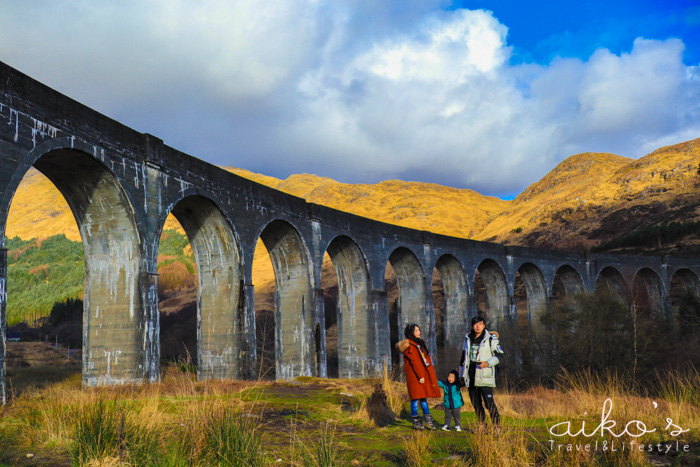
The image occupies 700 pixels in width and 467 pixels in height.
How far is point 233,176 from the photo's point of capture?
57.0ft

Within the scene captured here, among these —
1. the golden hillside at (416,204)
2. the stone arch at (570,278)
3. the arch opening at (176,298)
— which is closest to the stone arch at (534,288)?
the stone arch at (570,278)

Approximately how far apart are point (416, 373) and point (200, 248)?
423 inches

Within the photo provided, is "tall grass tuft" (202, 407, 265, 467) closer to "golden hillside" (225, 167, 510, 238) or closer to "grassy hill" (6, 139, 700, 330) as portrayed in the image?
"grassy hill" (6, 139, 700, 330)

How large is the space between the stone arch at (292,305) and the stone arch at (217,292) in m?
3.06

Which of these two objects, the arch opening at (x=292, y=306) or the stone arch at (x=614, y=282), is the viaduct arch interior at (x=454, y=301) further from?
the stone arch at (x=614, y=282)

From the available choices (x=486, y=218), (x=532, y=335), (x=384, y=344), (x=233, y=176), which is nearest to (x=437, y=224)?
(x=486, y=218)

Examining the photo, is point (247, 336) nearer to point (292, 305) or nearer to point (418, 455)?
point (292, 305)

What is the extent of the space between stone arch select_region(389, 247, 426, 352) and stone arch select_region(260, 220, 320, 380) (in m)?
7.27

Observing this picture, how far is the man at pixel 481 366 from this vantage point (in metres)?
7.25

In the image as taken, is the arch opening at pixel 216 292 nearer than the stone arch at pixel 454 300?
Yes

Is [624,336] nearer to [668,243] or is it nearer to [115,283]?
[115,283]

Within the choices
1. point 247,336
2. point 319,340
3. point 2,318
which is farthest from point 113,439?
point 319,340

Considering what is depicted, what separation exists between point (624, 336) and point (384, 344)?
9.75 meters

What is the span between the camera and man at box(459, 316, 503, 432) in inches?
285
